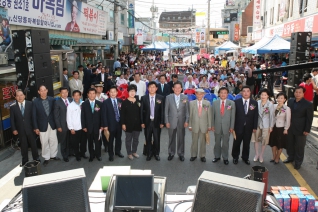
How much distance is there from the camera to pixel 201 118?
637 cm

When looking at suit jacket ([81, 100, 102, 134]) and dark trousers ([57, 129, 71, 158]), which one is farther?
dark trousers ([57, 129, 71, 158])

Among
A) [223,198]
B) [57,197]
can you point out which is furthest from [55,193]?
[223,198]

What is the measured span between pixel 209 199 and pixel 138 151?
15.5ft

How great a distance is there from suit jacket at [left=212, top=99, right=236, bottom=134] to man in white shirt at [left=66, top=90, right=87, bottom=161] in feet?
9.75

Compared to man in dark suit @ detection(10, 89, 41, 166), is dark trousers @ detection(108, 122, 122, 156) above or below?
below

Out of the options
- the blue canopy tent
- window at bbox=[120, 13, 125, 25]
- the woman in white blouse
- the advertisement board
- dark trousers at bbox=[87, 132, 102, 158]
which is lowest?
dark trousers at bbox=[87, 132, 102, 158]

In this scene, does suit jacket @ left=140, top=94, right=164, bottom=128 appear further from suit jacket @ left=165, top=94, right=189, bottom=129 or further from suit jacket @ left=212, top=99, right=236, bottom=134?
suit jacket @ left=212, top=99, right=236, bottom=134

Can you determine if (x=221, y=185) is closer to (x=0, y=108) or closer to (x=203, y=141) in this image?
(x=203, y=141)

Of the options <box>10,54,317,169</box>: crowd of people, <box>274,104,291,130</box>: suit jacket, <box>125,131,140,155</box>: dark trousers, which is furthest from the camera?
<box>125,131,140,155</box>: dark trousers

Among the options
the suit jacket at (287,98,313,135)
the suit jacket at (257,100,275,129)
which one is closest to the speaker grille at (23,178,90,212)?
the suit jacket at (257,100,275,129)

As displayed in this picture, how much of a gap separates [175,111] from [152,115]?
1.72 ft

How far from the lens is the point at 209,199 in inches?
105

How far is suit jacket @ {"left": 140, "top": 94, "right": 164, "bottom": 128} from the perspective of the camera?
652 centimetres

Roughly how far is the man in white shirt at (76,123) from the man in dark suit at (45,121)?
1.22 ft
